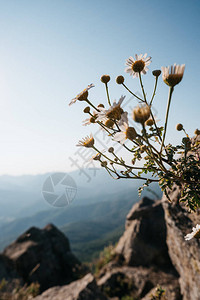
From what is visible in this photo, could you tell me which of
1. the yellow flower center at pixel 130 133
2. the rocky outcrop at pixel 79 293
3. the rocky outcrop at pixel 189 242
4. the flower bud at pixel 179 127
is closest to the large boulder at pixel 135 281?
the rocky outcrop at pixel 79 293

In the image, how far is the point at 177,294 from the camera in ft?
15.4

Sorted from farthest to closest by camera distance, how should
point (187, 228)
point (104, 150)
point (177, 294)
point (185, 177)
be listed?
point (177, 294)
point (187, 228)
point (104, 150)
point (185, 177)

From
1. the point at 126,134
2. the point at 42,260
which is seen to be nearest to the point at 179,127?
the point at 126,134

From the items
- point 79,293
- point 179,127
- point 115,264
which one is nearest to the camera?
point 179,127

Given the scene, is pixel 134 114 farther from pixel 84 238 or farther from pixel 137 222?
pixel 84 238

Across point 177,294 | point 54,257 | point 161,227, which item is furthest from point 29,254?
point 177,294

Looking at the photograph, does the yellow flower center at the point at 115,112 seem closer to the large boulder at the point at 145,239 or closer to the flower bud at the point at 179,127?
the flower bud at the point at 179,127

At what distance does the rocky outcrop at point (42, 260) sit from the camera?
8766mm

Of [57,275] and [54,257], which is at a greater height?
[54,257]

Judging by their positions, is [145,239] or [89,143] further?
[145,239]

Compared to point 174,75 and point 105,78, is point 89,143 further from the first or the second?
point 174,75

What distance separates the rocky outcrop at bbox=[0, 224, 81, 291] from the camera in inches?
345

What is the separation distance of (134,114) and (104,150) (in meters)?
0.60

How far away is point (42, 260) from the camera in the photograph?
9680 mm
